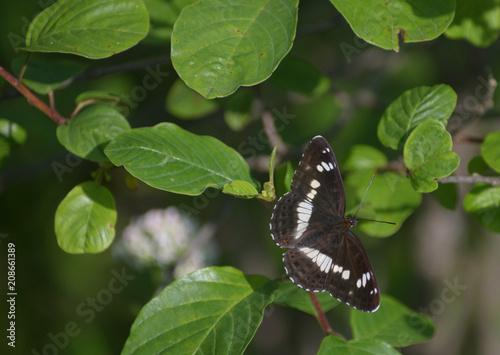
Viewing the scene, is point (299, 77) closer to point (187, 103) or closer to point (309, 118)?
point (187, 103)

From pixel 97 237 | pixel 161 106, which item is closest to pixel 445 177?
pixel 97 237

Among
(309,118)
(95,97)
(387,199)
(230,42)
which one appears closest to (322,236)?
(387,199)

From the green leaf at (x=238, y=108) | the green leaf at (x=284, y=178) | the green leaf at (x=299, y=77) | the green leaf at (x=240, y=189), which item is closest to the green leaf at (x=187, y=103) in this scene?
the green leaf at (x=238, y=108)

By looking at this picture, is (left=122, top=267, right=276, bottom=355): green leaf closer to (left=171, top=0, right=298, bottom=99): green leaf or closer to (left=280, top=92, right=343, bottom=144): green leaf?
(left=171, top=0, right=298, bottom=99): green leaf

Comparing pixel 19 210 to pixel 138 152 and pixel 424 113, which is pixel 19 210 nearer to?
pixel 138 152

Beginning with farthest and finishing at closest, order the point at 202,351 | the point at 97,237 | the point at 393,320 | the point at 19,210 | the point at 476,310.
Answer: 1. the point at 476,310
2. the point at 19,210
3. the point at 393,320
4. the point at 97,237
5. the point at 202,351

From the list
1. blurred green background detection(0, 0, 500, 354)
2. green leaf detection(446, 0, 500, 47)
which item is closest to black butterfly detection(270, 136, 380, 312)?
blurred green background detection(0, 0, 500, 354)

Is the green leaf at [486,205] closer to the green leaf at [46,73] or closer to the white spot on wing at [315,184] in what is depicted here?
the white spot on wing at [315,184]
